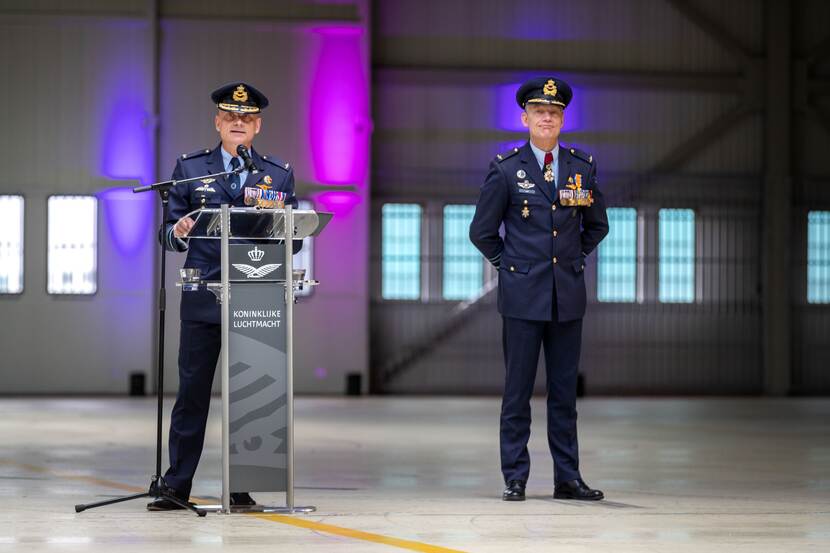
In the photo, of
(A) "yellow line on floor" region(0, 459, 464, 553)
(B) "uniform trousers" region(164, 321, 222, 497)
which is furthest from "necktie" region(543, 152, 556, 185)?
(A) "yellow line on floor" region(0, 459, 464, 553)

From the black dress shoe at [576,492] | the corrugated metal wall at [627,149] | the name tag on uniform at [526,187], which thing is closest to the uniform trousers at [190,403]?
the name tag on uniform at [526,187]

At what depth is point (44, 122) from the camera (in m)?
16.6

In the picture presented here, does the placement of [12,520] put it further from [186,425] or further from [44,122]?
[44,122]

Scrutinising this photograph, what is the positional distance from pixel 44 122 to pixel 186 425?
38.4 feet

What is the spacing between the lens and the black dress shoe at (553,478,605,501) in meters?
6.07

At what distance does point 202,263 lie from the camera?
18.7 feet

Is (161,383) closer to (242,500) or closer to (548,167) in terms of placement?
(242,500)

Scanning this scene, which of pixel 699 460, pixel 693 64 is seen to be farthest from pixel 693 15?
pixel 699 460

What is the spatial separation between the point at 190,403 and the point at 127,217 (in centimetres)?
1125

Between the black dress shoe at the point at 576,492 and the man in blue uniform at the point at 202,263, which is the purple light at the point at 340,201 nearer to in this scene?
the black dress shoe at the point at 576,492

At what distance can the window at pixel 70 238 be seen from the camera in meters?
16.6

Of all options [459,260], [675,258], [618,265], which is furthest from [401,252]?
[675,258]

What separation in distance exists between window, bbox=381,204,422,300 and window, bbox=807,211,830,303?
517 cm

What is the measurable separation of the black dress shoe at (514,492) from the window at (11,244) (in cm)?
1169
